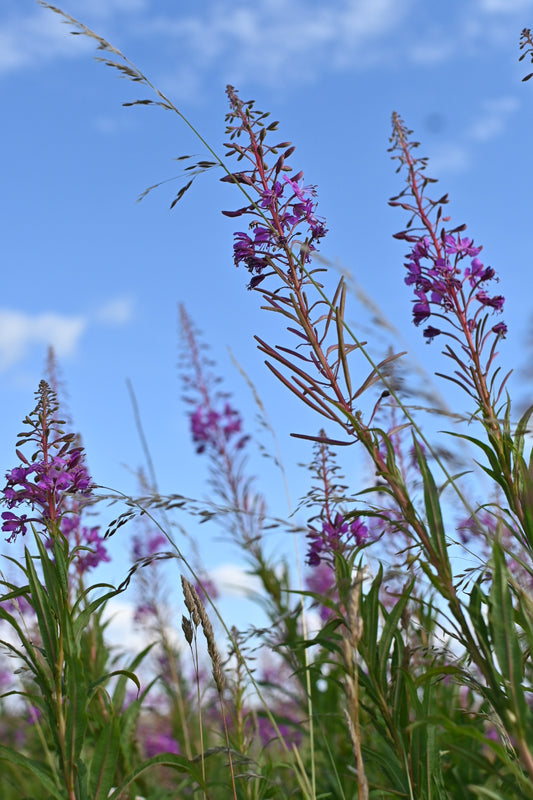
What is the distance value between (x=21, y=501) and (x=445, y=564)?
1388 millimetres

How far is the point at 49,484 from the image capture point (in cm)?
225

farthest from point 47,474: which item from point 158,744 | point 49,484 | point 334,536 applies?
point 158,744

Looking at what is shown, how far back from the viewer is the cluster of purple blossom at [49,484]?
7.45 ft

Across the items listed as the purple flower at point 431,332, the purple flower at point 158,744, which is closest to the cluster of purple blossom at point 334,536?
the purple flower at point 431,332

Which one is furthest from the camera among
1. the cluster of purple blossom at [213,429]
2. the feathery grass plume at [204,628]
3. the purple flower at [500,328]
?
the cluster of purple blossom at [213,429]

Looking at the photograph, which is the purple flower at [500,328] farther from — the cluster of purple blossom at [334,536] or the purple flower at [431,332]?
the cluster of purple blossom at [334,536]

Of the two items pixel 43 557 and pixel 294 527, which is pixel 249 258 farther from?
pixel 43 557

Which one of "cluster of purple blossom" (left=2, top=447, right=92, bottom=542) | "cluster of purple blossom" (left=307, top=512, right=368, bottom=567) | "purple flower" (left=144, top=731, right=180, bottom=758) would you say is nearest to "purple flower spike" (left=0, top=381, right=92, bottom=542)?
"cluster of purple blossom" (left=2, top=447, right=92, bottom=542)

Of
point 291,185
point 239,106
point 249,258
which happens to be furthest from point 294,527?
point 239,106

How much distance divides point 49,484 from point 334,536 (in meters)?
1.19

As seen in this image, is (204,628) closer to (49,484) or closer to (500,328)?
(49,484)

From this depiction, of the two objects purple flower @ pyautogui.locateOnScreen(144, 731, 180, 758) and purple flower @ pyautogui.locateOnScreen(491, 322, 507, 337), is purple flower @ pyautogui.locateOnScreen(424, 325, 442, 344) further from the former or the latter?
purple flower @ pyautogui.locateOnScreen(144, 731, 180, 758)

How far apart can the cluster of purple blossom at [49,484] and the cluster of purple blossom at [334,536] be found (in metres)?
0.97

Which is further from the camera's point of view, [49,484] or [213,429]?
[213,429]
